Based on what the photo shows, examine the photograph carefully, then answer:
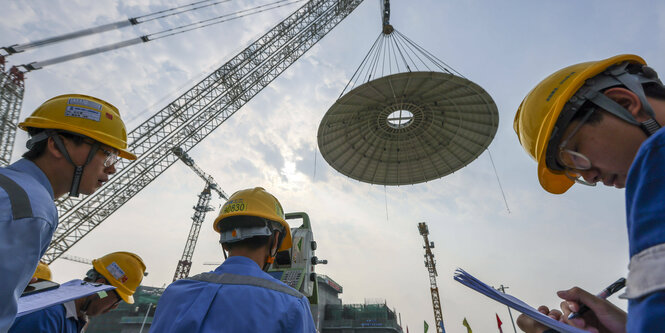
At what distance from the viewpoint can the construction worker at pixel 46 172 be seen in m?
1.46

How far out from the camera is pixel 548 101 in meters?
1.80

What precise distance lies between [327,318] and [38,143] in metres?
58.4

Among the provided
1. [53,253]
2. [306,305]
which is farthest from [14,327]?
[53,253]

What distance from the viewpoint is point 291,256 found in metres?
5.93

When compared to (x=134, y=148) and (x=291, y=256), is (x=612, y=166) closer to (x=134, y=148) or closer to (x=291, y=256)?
(x=291, y=256)

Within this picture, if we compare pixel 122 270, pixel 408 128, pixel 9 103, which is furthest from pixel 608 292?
pixel 9 103

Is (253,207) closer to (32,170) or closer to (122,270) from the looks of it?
(32,170)

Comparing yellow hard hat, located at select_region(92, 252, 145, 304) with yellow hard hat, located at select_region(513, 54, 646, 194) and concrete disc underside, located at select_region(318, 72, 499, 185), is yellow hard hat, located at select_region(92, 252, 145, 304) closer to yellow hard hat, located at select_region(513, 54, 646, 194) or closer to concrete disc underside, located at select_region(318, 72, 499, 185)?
yellow hard hat, located at select_region(513, 54, 646, 194)

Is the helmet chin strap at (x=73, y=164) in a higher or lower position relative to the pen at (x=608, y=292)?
higher

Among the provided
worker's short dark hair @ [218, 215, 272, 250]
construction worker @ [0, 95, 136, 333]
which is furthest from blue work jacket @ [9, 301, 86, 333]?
worker's short dark hair @ [218, 215, 272, 250]

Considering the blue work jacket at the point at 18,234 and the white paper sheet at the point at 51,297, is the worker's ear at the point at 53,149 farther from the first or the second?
the white paper sheet at the point at 51,297

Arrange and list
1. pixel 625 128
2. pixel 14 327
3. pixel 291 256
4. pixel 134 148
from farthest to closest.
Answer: pixel 134 148 → pixel 291 256 → pixel 14 327 → pixel 625 128

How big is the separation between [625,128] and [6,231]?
296 cm

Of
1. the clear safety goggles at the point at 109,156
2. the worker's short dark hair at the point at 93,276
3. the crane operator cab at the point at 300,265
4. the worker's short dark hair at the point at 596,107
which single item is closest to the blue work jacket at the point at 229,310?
the clear safety goggles at the point at 109,156
